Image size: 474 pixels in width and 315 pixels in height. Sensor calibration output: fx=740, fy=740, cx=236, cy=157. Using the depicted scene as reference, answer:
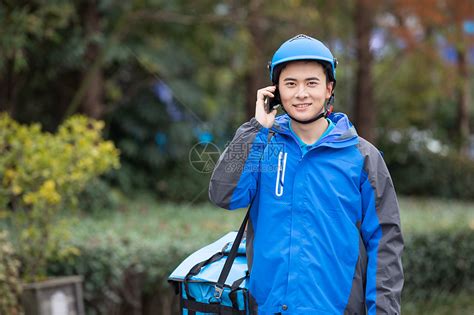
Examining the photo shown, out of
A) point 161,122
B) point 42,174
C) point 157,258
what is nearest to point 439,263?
point 157,258

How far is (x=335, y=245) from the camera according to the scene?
247cm

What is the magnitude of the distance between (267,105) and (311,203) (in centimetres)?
41

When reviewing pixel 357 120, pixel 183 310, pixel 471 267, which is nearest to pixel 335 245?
pixel 183 310

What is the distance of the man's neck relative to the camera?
8.58ft

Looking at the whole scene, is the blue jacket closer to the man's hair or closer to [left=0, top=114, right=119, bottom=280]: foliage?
the man's hair

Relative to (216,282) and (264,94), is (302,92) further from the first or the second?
(216,282)

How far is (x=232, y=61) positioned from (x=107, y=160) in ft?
24.5

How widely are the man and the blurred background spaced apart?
2.51 feet

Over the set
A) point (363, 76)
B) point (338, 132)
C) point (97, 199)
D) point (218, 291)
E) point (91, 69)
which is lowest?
point (97, 199)

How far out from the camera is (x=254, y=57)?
33.3ft

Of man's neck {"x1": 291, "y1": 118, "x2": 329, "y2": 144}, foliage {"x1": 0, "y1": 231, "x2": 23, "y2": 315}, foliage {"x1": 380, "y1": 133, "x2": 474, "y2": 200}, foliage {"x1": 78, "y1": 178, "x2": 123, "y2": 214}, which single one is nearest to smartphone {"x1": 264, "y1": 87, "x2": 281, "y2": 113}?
man's neck {"x1": 291, "y1": 118, "x2": 329, "y2": 144}
